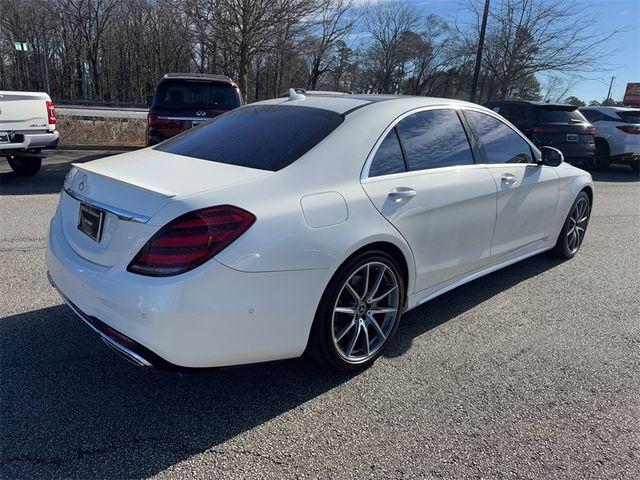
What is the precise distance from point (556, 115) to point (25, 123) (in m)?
11.0

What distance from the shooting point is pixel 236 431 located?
2.43 metres

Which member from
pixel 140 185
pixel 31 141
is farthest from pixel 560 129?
pixel 140 185

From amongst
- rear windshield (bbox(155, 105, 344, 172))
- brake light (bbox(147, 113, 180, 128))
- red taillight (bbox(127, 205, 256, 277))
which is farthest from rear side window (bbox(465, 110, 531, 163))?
brake light (bbox(147, 113, 180, 128))

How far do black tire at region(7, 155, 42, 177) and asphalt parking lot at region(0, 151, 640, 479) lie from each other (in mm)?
5750

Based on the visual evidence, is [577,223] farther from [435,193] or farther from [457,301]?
[435,193]

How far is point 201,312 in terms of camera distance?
2193 mm

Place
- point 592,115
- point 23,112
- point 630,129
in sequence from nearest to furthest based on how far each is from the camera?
point 23,112, point 630,129, point 592,115

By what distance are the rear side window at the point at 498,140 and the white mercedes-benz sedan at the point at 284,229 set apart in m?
0.03

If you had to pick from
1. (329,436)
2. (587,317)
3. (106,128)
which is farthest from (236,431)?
(106,128)

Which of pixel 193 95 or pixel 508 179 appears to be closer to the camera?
pixel 508 179

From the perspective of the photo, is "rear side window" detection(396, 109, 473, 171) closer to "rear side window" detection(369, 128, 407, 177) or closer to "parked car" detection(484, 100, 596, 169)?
"rear side window" detection(369, 128, 407, 177)

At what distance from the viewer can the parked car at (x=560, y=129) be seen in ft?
38.2

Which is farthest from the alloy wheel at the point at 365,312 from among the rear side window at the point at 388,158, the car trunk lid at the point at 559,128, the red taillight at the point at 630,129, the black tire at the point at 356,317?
the red taillight at the point at 630,129

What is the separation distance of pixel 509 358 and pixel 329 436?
1476mm
